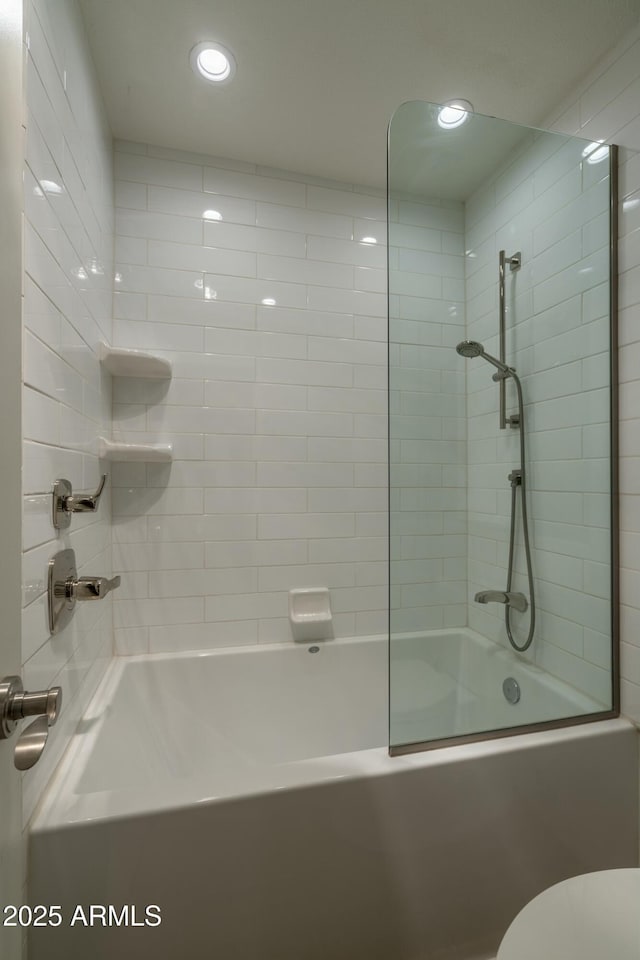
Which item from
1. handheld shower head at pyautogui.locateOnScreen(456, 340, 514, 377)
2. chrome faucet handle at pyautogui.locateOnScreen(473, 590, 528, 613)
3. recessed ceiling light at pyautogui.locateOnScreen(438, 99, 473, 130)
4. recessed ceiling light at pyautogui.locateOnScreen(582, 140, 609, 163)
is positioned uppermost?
recessed ceiling light at pyautogui.locateOnScreen(438, 99, 473, 130)

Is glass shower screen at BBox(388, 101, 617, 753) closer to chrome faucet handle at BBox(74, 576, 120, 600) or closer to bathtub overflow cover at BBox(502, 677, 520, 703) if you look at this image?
bathtub overflow cover at BBox(502, 677, 520, 703)

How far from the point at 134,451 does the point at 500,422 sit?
1.39m

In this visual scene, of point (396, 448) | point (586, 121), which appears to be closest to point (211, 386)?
point (396, 448)

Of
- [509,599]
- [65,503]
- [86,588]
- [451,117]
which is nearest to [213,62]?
[451,117]

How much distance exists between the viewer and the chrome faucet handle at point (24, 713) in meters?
0.59

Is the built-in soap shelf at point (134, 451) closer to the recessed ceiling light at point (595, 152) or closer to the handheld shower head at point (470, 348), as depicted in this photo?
the handheld shower head at point (470, 348)

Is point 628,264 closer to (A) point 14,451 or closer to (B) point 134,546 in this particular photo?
(A) point 14,451

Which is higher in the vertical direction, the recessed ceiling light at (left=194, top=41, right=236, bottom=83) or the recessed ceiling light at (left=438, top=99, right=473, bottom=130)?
the recessed ceiling light at (left=194, top=41, right=236, bottom=83)

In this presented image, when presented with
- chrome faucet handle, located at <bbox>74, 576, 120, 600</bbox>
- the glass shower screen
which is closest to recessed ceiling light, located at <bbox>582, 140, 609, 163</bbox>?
the glass shower screen

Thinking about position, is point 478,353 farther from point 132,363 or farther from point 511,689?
point 132,363

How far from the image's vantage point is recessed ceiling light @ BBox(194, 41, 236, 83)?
4.53 feet

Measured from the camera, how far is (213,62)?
143 centimetres

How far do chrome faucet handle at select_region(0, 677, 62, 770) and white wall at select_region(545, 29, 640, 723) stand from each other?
160cm

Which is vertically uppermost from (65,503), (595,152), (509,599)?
(595,152)
